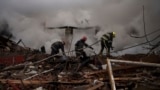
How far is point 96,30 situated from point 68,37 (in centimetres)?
295

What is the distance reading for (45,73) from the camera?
400 inches

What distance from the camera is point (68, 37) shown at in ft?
71.4

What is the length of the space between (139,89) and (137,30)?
18934 mm

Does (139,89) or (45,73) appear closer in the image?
(139,89)

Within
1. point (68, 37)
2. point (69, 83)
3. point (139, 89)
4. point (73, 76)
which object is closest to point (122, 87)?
point (139, 89)

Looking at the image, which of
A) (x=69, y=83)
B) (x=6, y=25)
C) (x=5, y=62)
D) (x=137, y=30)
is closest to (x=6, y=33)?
(x=6, y=25)

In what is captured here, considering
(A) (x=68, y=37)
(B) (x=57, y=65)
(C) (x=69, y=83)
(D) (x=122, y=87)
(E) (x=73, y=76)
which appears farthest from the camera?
(A) (x=68, y=37)

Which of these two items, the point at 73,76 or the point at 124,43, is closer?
the point at 73,76

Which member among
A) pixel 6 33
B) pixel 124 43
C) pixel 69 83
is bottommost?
pixel 69 83

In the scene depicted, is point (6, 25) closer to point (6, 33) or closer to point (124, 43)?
point (6, 33)

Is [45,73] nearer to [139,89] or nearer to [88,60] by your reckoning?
[88,60]

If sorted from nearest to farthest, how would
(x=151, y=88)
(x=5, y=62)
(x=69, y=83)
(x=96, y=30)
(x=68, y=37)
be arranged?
(x=151, y=88)
(x=69, y=83)
(x=5, y=62)
(x=68, y=37)
(x=96, y=30)

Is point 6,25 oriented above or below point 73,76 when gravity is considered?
above

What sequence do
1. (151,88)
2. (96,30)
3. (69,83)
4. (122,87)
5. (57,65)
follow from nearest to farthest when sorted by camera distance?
(151,88) → (122,87) → (69,83) → (57,65) → (96,30)
